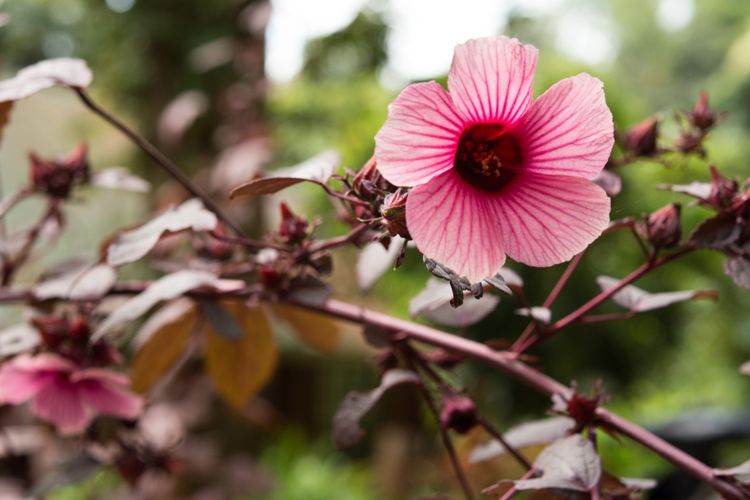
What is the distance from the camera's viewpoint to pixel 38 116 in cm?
247

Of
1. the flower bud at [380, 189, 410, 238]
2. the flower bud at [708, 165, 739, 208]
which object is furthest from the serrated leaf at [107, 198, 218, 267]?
the flower bud at [708, 165, 739, 208]

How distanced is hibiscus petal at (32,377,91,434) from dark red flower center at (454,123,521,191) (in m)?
0.28

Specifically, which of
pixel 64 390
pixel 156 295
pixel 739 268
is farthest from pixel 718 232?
pixel 64 390

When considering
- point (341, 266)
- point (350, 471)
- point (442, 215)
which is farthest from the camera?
point (350, 471)

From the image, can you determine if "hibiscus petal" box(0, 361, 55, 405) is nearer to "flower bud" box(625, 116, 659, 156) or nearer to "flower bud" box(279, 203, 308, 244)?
"flower bud" box(279, 203, 308, 244)

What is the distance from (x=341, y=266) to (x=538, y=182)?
2045 millimetres

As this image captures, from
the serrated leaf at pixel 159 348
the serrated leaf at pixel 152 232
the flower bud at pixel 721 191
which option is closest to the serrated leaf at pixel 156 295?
the serrated leaf at pixel 152 232

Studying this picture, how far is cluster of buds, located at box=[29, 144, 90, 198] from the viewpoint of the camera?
44 centimetres

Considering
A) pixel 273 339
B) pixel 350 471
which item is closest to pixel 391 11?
pixel 350 471

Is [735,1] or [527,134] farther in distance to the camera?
[735,1]

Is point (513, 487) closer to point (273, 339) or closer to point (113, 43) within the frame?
point (273, 339)

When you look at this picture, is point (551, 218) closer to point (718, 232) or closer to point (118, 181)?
point (718, 232)

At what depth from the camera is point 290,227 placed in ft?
1.08

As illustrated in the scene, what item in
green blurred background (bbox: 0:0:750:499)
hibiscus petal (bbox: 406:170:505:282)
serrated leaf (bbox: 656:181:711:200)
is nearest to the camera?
hibiscus petal (bbox: 406:170:505:282)
